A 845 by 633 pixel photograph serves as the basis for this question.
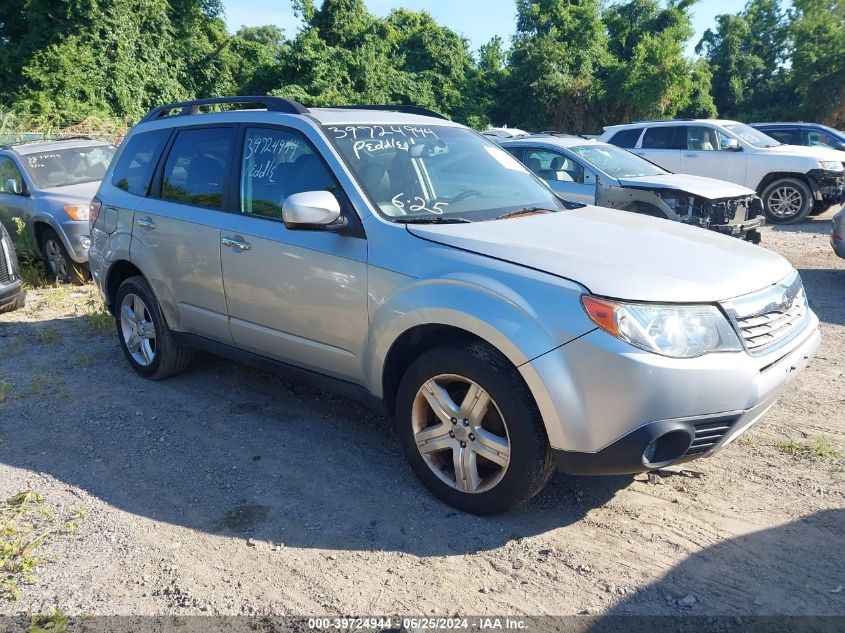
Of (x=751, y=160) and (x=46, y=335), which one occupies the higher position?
(x=751, y=160)

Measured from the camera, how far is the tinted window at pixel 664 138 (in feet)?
42.1

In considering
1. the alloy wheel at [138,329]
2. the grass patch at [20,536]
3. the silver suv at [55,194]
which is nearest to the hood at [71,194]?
the silver suv at [55,194]

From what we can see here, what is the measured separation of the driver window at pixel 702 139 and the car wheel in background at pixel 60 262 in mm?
10323

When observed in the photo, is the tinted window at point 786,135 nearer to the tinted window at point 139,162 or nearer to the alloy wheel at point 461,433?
the tinted window at point 139,162

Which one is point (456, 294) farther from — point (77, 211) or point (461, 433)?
point (77, 211)

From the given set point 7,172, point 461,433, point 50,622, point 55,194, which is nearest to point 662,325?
point 461,433

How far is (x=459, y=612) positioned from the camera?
2.65 metres

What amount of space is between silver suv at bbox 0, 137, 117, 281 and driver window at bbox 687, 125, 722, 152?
983 centimetres

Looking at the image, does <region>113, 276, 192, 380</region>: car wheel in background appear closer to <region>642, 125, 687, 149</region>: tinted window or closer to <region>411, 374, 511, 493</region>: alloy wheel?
<region>411, 374, 511, 493</region>: alloy wheel

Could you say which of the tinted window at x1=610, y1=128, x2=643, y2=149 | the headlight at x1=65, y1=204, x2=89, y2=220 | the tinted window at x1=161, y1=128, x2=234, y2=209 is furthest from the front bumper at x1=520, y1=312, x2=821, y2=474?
the tinted window at x1=610, y1=128, x2=643, y2=149

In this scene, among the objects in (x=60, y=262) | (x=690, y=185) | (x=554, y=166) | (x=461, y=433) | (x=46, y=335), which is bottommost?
(x=46, y=335)

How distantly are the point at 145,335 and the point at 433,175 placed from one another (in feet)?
8.49

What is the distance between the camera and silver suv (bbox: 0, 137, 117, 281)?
8.27m

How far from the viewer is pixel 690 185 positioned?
334 inches
